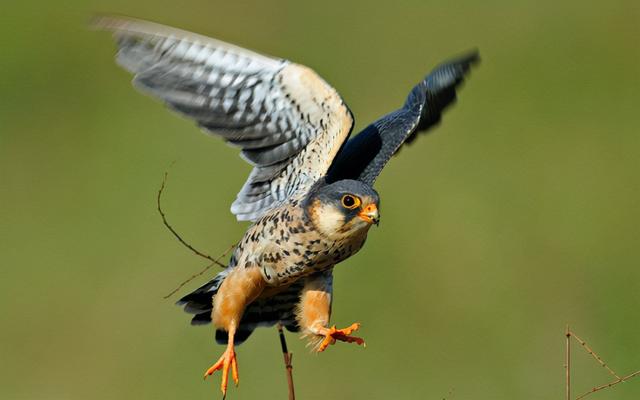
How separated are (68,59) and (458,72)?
9040 millimetres

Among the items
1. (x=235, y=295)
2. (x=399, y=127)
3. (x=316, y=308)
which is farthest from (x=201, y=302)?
(x=399, y=127)

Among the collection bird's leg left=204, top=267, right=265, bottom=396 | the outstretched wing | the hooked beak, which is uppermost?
the outstretched wing

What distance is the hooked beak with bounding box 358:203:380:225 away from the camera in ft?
20.2

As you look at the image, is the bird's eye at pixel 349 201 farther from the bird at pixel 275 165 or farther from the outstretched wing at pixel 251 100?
the outstretched wing at pixel 251 100

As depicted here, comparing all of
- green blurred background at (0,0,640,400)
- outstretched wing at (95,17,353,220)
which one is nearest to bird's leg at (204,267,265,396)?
outstretched wing at (95,17,353,220)

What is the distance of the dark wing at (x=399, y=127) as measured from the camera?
6.82 m

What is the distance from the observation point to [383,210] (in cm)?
1178

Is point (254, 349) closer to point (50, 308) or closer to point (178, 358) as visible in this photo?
point (178, 358)

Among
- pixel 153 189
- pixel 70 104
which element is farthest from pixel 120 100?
pixel 153 189

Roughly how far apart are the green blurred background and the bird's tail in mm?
3025

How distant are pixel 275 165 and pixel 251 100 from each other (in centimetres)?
38

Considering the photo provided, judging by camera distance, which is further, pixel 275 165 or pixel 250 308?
pixel 250 308

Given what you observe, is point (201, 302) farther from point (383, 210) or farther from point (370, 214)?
point (383, 210)

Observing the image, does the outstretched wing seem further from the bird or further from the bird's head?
the bird's head
